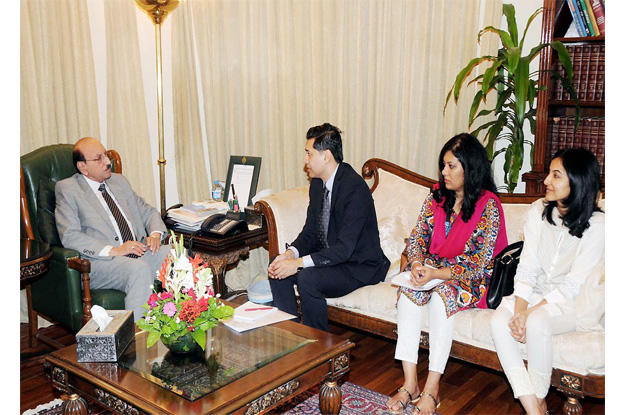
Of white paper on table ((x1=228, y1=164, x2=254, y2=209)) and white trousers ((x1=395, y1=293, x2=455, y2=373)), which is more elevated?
white paper on table ((x1=228, y1=164, x2=254, y2=209))

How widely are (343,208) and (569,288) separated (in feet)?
3.82

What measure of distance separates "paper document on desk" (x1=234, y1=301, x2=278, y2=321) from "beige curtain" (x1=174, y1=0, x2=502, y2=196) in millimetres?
1666

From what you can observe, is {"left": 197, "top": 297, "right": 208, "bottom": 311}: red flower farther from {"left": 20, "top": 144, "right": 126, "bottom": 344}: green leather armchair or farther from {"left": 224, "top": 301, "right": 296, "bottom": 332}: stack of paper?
{"left": 20, "top": 144, "right": 126, "bottom": 344}: green leather armchair

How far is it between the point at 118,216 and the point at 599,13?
2.90 m

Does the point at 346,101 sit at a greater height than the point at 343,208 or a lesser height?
greater

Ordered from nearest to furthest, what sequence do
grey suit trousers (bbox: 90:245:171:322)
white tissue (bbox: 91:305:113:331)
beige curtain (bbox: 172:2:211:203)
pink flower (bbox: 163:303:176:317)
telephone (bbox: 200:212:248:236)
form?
1. pink flower (bbox: 163:303:176:317)
2. white tissue (bbox: 91:305:113:331)
3. grey suit trousers (bbox: 90:245:171:322)
4. telephone (bbox: 200:212:248:236)
5. beige curtain (bbox: 172:2:211:203)

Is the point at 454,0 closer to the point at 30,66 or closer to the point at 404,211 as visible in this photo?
the point at 404,211

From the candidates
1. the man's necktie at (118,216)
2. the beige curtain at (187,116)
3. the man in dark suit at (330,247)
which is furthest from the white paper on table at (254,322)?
the beige curtain at (187,116)

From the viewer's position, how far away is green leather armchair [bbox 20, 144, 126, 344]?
298 cm

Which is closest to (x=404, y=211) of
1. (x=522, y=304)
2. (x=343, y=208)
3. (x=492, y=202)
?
(x=343, y=208)

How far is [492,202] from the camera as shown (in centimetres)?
278

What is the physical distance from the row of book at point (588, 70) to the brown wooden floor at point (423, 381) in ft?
5.30

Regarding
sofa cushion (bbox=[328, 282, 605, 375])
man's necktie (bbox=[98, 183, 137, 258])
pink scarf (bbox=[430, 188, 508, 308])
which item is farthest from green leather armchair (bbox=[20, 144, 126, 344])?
pink scarf (bbox=[430, 188, 508, 308])

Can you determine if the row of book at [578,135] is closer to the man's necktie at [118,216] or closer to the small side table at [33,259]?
the man's necktie at [118,216]
